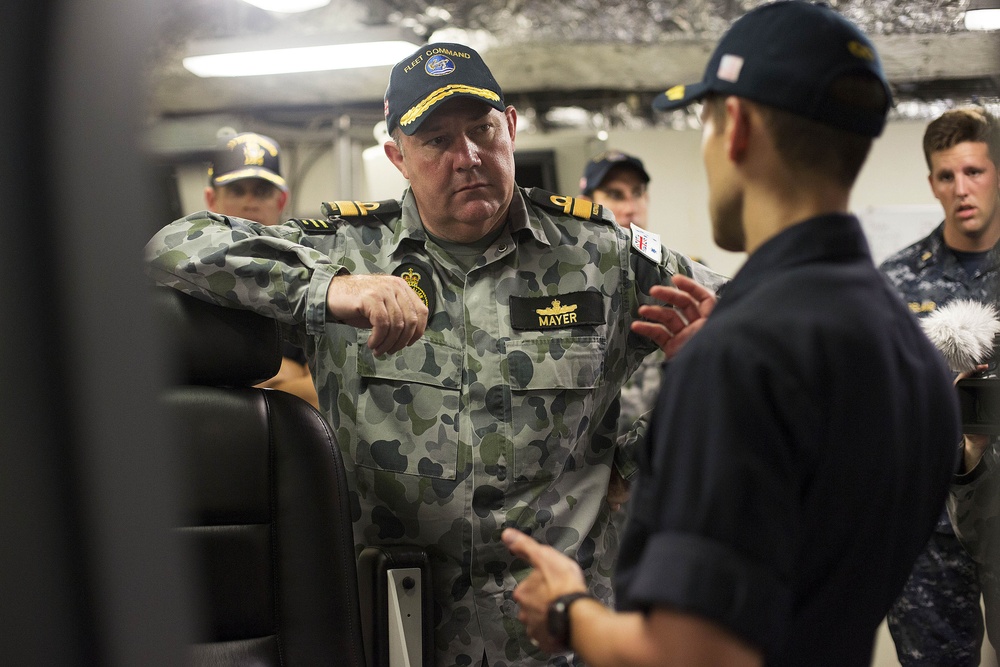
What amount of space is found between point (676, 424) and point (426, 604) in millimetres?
776

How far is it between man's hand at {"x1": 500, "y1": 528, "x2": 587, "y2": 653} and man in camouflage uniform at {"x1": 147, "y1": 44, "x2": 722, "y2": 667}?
57 cm

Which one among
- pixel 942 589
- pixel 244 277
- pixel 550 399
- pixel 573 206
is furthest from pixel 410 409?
pixel 942 589

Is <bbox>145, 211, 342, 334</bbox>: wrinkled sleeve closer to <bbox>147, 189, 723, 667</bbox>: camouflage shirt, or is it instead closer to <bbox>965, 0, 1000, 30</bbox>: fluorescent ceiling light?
<bbox>147, 189, 723, 667</bbox>: camouflage shirt

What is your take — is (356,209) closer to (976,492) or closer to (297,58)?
(976,492)

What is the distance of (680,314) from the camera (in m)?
1.17

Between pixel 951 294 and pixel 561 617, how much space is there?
168cm

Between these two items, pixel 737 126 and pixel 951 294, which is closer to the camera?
pixel 737 126

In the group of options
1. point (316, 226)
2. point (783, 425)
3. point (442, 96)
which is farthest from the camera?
point (316, 226)

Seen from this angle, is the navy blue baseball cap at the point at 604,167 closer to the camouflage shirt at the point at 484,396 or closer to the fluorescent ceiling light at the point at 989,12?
the camouflage shirt at the point at 484,396

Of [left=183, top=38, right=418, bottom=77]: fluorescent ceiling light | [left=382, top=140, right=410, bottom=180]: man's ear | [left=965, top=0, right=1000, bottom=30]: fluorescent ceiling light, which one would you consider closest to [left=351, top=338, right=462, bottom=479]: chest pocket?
[left=382, top=140, right=410, bottom=180]: man's ear

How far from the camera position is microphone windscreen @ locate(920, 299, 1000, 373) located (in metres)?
1.29

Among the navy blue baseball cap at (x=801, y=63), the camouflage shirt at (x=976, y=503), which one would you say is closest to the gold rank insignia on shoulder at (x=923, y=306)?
the camouflage shirt at (x=976, y=503)

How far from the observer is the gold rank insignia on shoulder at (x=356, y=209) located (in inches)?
61.2

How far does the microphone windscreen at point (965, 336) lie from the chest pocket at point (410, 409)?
72cm
